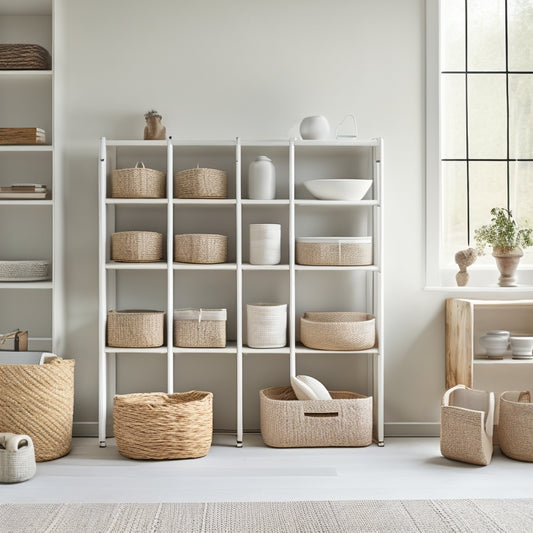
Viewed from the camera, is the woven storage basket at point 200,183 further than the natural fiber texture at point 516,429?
Yes

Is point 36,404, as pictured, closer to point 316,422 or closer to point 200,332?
point 200,332

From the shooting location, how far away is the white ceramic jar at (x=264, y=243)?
11.9ft

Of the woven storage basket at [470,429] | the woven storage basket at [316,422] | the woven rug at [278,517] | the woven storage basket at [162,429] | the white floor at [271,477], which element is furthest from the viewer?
the woven storage basket at [316,422]

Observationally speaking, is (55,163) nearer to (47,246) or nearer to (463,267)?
(47,246)

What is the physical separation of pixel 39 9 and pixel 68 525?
280cm

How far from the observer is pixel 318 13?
152 inches

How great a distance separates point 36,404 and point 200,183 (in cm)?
140

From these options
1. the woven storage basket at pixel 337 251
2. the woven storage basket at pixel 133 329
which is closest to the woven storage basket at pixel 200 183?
the woven storage basket at pixel 337 251

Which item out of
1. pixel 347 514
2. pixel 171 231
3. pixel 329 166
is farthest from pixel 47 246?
pixel 347 514

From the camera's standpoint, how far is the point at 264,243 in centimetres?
362

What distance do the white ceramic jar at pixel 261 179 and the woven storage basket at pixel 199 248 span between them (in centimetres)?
30

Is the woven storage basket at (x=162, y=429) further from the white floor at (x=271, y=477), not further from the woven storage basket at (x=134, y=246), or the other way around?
the woven storage basket at (x=134, y=246)

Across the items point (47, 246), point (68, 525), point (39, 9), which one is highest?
point (39, 9)

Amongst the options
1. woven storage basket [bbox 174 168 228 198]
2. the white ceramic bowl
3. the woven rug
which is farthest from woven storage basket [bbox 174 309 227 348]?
the woven rug
